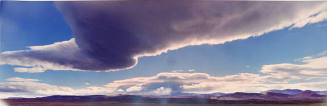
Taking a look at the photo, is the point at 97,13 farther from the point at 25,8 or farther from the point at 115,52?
the point at 25,8

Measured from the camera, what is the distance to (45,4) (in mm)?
3016

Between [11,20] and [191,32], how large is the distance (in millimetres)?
2933

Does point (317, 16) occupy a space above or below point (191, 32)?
above

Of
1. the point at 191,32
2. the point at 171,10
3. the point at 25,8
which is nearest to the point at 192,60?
the point at 191,32

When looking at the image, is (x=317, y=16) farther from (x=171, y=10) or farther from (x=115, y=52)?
(x=115, y=52)

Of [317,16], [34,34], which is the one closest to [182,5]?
[317,16]

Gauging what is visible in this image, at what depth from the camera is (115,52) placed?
3143mm

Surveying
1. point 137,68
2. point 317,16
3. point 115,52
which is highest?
point 317,16

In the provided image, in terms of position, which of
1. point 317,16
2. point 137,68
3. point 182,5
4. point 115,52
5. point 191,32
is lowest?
point 137,68

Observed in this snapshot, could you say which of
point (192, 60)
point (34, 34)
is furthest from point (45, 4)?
point (192, 60)

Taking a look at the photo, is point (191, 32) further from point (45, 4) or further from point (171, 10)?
point (45, 4)

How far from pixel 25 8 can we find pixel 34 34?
0.43m

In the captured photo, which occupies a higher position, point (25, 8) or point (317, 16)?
point (25, 8)

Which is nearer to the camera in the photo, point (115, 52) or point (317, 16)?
point (317, 16)
